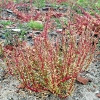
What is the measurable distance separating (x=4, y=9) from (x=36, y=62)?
426 cm

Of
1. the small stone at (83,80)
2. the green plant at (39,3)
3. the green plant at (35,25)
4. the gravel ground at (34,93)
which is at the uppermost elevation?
the green plant at (39,3)

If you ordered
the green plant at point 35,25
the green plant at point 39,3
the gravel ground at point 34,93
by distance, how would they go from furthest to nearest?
the green plant at point 39,3, the green plant at point 35,25, the gravel ground at point 34,93

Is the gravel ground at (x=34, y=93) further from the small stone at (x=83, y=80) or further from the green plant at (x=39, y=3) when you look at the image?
the green plant at (x=39, y=3)

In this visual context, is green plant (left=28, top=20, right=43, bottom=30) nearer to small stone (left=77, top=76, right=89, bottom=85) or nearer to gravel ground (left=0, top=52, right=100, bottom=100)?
gravel ground (left=0, top=52, right=100, bottom=100)

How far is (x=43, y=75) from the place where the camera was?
12.0 feet

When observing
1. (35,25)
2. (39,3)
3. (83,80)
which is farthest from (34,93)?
(39,3)

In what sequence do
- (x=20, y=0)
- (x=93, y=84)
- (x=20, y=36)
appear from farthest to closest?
(x=20, y=0)
(x=20, y=36)
(x=93, y=84)

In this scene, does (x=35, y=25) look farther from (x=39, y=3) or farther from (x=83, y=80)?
(x=83, y=80)

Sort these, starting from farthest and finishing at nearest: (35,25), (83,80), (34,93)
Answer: (35,25), (83,80), (34,93)

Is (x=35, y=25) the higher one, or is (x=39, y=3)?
(x=39, y=3)

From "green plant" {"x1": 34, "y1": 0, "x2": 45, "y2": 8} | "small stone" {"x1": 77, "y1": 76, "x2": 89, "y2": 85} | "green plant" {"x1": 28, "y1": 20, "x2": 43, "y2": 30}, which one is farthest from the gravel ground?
"green plant" {"x1": 34, "y1": 0, "x2": 45, "y2": 8}

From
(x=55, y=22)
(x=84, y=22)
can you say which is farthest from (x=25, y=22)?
(x=84, y=22)

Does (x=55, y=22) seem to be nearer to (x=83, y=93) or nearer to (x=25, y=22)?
(x=25, y=22)

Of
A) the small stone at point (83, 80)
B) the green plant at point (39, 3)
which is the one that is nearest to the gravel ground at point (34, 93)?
the small stone at point (83, 80)
